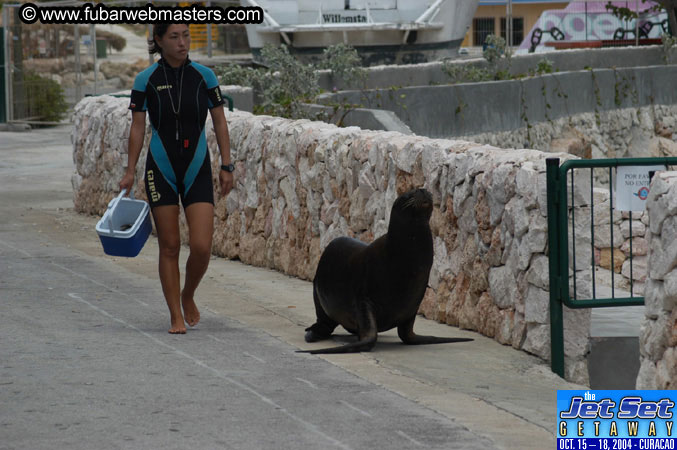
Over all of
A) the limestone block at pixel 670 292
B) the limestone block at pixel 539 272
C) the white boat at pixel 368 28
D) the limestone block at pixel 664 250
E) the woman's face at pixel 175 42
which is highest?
the white boat at pixel 368 28

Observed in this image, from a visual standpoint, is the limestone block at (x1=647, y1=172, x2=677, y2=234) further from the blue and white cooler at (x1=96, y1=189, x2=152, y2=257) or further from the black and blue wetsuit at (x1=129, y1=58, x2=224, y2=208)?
the blue and white cooler at (x1=96, y1=189, x2=152, y2=257)

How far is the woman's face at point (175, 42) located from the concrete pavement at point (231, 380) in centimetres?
167

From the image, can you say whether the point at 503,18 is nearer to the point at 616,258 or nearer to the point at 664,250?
the point at 616,258

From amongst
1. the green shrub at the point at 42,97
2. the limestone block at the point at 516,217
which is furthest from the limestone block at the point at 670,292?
the green shrub at the point at 42,97

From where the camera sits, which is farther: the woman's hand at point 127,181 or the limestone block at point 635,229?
the limestone block at point 635,229

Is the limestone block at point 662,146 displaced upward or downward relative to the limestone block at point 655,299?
upward

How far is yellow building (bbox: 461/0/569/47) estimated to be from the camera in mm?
59938

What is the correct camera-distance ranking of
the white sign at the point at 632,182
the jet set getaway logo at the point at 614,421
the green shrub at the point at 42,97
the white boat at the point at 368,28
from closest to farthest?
1. the jet set getaway logo at the point at 614,421
2. the white sign at the point at 632,182
3. the green shrub at the point at 42,97
4. the white boat at the point at 368,28

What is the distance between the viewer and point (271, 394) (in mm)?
5961

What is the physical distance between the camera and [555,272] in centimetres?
740

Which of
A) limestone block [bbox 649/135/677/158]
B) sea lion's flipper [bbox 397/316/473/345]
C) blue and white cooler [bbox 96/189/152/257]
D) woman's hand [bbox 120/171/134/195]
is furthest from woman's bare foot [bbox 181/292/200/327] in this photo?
limestone block [bbox 649/135/677/158]

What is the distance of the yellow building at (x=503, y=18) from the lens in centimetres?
5994

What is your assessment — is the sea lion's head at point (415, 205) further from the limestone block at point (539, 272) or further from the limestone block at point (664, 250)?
the limestone block at point (664, 250)

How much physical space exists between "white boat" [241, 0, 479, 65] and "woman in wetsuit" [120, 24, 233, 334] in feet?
79.4
